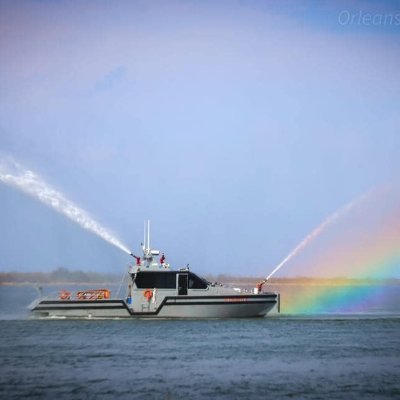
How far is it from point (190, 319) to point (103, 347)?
11.4 m

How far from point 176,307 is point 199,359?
1414 centimetres

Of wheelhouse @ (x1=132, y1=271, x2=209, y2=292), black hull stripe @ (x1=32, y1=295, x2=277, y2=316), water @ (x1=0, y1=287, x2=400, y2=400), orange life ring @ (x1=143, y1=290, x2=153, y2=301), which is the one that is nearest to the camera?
water @ (x1=0, y1=287, x2=400, y2=400)

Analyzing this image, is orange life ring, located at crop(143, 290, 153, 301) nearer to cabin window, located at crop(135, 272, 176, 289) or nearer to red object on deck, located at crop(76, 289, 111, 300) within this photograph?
cabin window, located at crop(135, 272, 176, 289)

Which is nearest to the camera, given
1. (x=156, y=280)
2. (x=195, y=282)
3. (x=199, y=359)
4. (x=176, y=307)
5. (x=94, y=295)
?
(x=199, y=359)

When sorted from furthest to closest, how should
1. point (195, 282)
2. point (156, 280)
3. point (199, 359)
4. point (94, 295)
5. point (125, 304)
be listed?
point (94, 295), point (125, 304), point (156, 280), point (195, 282), point (199, 359)

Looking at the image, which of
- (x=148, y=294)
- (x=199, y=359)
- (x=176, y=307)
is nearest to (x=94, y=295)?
(x=148, y=294)

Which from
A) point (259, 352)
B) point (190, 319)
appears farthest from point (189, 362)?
point (190, 319)

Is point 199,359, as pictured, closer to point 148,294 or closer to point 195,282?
point 195,282

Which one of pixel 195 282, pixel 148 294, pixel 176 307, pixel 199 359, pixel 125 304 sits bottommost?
pixel 199 359

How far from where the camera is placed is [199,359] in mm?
33500

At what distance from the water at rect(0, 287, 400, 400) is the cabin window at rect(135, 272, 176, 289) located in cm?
230

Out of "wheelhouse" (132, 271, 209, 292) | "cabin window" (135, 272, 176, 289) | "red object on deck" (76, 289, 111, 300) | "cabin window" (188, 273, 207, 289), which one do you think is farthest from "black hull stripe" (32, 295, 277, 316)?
"cabin window" (135, 272, 176, 289)

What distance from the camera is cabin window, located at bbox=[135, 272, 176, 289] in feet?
157

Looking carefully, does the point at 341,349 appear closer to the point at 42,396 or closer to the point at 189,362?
the point at 189,362
